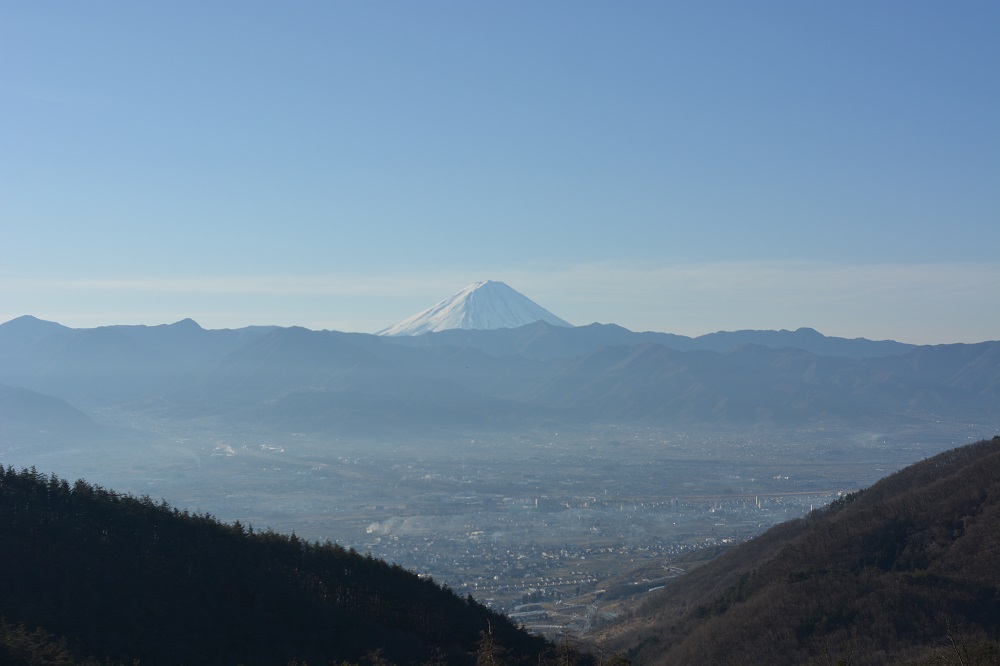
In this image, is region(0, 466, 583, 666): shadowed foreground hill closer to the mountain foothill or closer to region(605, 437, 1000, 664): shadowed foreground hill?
the mountain foothill

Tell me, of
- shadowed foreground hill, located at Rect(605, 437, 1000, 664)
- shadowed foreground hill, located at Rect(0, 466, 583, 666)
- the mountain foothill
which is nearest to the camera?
shadowed foreground hill, located at Rect(0, 466, 583, 666)

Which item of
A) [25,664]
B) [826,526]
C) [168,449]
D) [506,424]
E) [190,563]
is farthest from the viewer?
[506,424]

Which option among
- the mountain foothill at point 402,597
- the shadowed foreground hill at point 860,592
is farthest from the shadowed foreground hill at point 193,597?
the shadowed foreground hill at point 860,592

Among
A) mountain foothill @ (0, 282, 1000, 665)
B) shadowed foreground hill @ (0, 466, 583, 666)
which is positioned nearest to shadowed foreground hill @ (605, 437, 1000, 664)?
mountain foothill @ (0, 282, 1000, 665)

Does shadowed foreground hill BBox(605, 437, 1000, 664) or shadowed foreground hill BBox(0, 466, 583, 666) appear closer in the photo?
shadowed foreground hill BBox(0, 466, 583, 666)

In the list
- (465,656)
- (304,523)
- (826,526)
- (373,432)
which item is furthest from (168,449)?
(465,656)

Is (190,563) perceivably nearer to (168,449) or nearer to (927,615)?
(927,615)

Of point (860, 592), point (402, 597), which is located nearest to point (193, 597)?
point (402, 597)

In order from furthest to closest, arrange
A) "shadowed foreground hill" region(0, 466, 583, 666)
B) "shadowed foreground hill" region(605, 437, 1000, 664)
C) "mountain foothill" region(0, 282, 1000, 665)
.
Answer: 1. "shadowed foreground hill" region(605, 437, 1000, 664)
2. "mountain foothill" region(0, 282, 1000, 665)
3. "shadowed foreground hill" region(0, 466, 583, 666)
